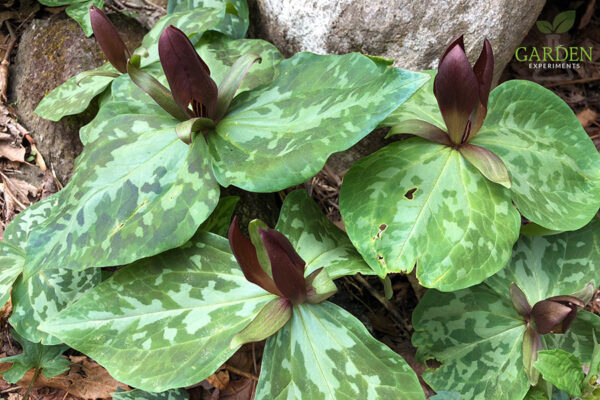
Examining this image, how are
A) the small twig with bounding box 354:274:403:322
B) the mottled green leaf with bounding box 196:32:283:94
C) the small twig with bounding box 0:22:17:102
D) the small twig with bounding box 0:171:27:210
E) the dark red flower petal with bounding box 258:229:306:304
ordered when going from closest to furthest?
the dark red flower petal with bounding box 258:229:306:304
the mottled green leaf with bounding box 196:32:283:94
the small twig with bounding box 354:274:403:322
the small twig with bounding box 0:171:27:210
the small twig with bounding box 0:22:17:102

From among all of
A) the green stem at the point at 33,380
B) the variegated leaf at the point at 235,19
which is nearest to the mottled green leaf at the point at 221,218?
the variegated leaf at the point at 235,19

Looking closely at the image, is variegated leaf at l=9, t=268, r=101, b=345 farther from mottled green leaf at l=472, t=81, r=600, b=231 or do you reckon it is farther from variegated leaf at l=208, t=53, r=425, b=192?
mottled green leaf at l=472, t=81, r=600, b=231

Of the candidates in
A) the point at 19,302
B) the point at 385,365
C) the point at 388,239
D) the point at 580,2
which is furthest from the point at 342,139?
the point at 580,2

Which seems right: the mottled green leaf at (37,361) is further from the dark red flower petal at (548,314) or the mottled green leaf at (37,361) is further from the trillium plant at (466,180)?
the dark red flower petal at (548,314)

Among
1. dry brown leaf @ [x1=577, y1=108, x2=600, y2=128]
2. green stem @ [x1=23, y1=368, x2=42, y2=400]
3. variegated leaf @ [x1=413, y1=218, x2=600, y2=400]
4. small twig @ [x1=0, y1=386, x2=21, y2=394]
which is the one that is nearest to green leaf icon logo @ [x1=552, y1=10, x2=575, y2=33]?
dry brown leaf @ [x1=577, y1=108, x2=600, y2=128]

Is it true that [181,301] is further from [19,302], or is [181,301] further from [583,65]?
[583,65]

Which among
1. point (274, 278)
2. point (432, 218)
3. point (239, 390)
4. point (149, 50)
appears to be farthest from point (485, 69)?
point (239, 390)
